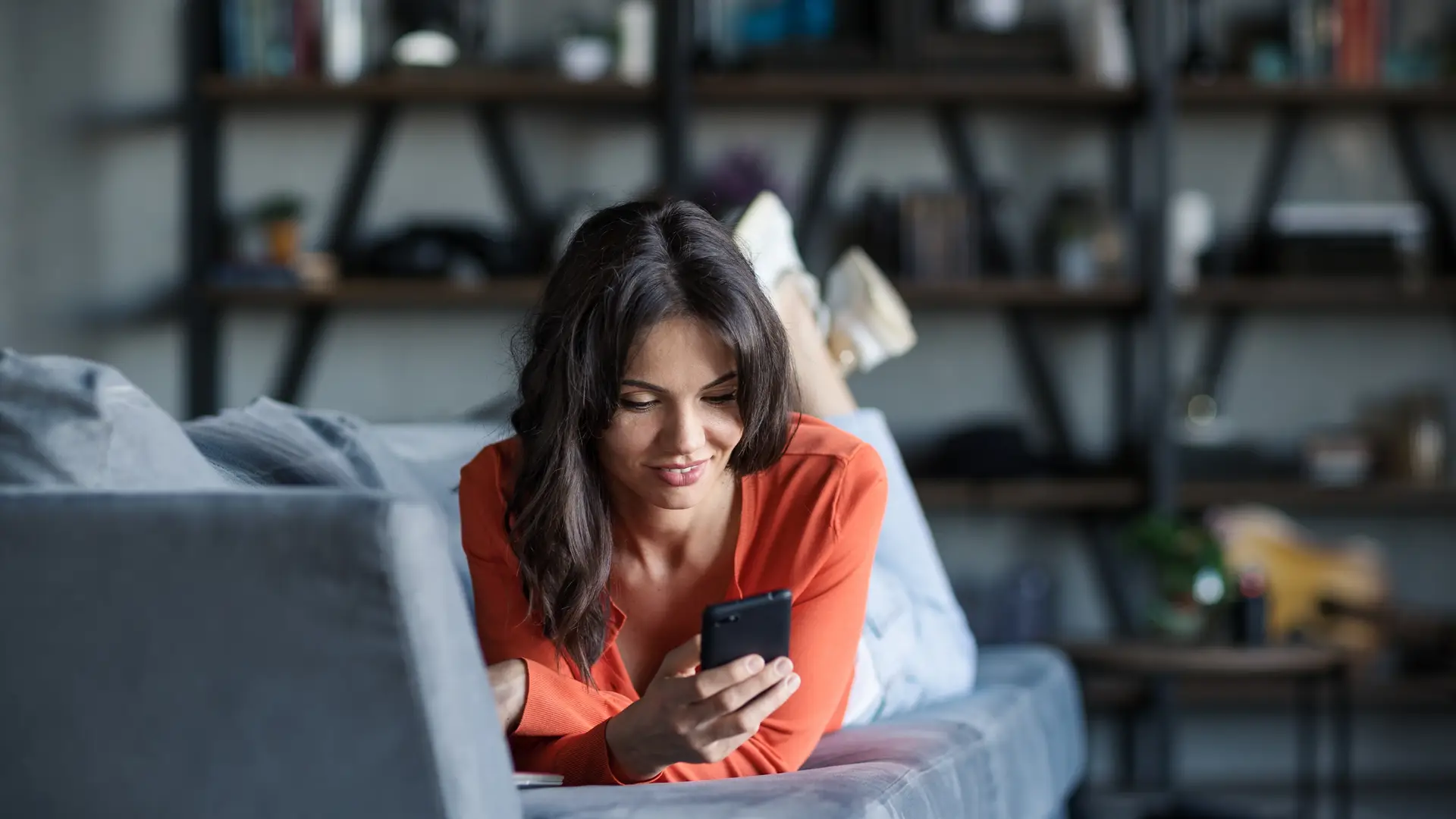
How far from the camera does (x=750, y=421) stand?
143 centimetres

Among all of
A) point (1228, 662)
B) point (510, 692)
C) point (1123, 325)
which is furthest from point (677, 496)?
point (1123, 325)

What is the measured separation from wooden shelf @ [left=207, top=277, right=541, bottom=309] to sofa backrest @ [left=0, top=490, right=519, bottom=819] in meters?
2.77

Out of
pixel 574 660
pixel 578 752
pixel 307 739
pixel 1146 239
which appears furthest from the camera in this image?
pixel 1146 239

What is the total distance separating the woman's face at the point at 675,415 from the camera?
1.39 meters

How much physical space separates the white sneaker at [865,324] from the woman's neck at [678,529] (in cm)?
97

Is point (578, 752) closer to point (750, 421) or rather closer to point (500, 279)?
point (750, 421)

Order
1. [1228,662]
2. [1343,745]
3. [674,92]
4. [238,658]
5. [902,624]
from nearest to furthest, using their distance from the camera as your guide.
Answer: [238,658], [902,624], [1228,662], [1343,745], [674,92]

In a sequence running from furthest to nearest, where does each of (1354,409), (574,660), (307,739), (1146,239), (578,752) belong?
(1354,409), (1146,239), (574,660), (578,752), (307,739)

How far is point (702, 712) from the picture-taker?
4.07 ft

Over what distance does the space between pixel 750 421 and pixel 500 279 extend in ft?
8.38

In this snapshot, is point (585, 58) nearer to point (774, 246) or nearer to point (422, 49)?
point (422, 49)

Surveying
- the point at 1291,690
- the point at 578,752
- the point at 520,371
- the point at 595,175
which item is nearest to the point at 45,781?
the point at 578,752

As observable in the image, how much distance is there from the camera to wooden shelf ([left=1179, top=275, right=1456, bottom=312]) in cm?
387

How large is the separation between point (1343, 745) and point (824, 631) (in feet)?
7.74
